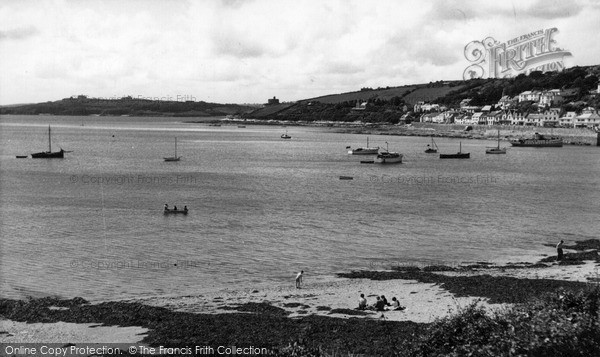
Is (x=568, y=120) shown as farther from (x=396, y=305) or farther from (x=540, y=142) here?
(x=396, y=305)

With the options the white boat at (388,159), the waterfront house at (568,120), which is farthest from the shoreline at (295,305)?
the waterfront house at (568,120)

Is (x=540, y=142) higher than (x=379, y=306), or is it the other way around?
(x=540, y=142)

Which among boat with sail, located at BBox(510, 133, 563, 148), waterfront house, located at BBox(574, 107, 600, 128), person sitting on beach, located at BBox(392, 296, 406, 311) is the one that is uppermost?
waterfront house, located at BBox(574, 107, 600, 128)

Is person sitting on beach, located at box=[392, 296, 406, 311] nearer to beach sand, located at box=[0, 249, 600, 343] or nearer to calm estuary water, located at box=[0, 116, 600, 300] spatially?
beach sand, located at box=[0, 249, 600, 343]

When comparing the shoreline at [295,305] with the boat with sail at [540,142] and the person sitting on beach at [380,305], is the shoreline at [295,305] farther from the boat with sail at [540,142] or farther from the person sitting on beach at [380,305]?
the boat with sail at [540,142]

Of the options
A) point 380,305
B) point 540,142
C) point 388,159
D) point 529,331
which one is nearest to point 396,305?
point 380,305

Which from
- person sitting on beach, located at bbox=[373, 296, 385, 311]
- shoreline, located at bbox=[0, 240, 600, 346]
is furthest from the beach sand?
person sitting on beach, located at bbox=[373, 296, 385, 311]
